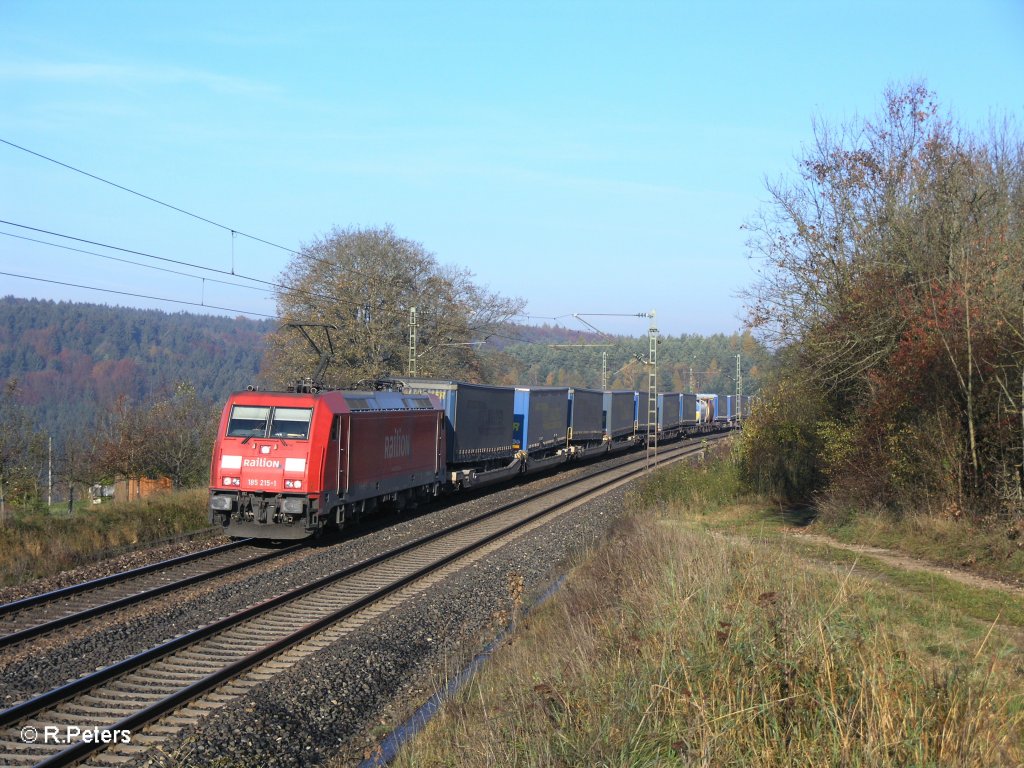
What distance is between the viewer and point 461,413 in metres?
24.7

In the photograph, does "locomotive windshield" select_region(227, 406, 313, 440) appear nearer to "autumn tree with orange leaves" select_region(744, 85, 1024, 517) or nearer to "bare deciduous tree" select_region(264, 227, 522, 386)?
"autumn tree with orange leaves" select_region(744, 85, 1024, 517)

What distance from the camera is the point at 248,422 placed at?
54.4ft

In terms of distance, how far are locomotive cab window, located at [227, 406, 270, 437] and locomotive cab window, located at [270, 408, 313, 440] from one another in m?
0.20

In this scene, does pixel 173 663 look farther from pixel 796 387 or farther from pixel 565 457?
pixel 565 457

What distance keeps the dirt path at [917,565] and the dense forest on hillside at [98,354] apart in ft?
335

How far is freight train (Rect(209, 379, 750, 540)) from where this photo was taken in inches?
630

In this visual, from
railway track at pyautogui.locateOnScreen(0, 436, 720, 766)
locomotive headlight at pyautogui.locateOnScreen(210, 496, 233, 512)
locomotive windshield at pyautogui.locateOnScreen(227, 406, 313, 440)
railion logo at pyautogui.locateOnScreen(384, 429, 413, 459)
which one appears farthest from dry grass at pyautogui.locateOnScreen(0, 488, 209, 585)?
railway track at pyautogui.locateOnScreen(0, 436, 720, 766)

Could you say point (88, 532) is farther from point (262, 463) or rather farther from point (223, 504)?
point (262, 463)

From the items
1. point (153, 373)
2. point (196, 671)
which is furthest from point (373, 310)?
point (153, 373)

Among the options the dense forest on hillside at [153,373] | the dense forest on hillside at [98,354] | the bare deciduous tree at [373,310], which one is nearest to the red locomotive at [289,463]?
the dense forest on hillside at [153,373]

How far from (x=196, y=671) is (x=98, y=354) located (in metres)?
135

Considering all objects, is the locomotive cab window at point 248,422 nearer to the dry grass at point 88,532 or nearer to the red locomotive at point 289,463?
the red locomotive at point 289,463

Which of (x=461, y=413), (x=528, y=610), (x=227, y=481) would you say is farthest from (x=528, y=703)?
(x=461, y=413)

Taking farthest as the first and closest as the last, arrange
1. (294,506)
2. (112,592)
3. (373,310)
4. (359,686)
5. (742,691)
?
(373,310)
(294,506)
(112,592)
(359,686)
(742,691)
